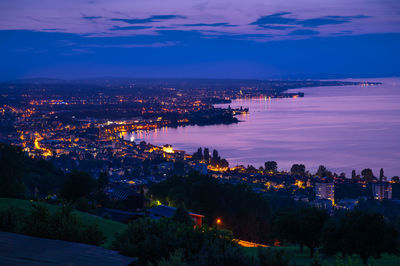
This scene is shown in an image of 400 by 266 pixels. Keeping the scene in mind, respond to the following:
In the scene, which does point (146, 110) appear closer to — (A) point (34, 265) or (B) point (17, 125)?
(B) point (17, 125)

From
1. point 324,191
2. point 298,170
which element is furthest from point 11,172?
point 298,170

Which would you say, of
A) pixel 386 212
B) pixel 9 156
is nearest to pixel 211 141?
pixel 386 212

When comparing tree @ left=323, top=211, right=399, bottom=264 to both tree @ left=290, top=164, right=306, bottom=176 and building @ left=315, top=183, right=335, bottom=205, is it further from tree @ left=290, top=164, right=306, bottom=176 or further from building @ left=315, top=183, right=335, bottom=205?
tree @ left=290, top=164, right=306, bottom=176

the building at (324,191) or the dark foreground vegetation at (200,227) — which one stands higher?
the dark foreground vegetation at (200,227)

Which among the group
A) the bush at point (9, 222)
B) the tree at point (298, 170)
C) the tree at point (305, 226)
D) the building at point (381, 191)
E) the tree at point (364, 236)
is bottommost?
the building at point (381, 191)

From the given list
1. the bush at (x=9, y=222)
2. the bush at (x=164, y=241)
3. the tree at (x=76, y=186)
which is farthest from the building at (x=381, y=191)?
the bush at (x=9, y=222)

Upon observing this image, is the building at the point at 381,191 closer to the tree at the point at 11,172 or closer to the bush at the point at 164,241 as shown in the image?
the tree at the point at 11,172

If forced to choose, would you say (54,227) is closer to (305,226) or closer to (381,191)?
(305,226)
